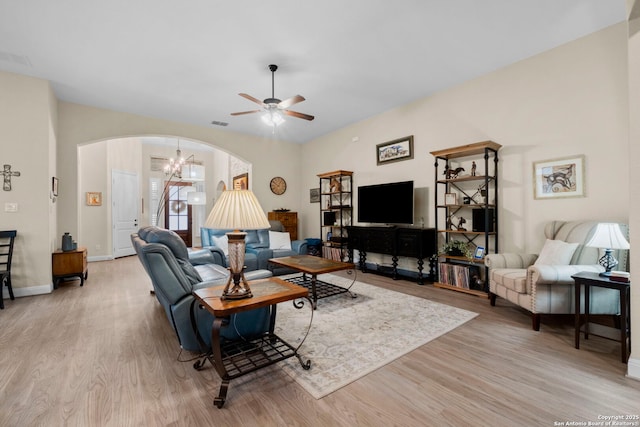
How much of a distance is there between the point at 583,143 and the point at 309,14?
331cm

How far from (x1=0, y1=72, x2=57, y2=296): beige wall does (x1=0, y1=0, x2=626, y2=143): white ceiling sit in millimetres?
330

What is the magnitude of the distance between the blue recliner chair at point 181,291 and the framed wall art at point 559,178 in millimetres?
3550

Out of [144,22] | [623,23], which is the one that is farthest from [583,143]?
[144,22]

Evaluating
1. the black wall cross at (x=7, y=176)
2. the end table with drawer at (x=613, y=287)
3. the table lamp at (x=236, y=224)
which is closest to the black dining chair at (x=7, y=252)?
the black wall cross at (x=7, y=176)

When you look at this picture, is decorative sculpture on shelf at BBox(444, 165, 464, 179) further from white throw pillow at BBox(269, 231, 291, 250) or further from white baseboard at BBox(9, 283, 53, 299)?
white baseboard at BBox(9, 283, 53, 299)

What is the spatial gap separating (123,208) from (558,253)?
30.2 ft

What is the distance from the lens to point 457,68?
3.82 m

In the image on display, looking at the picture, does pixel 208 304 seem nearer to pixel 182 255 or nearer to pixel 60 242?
pixel 182 255

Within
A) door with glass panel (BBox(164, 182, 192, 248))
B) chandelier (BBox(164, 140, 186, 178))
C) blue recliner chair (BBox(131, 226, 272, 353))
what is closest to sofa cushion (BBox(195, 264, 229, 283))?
blue recliner chair (BBox(131, 226, 272, 353))

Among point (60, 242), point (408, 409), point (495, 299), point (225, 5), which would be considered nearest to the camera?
point (408, 409)

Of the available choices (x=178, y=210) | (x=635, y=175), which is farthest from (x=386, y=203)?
(x=178, y=210)

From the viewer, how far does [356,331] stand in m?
2.70

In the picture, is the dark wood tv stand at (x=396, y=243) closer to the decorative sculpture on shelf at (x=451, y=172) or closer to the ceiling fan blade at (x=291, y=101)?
the decorative sculpture on shelf at (x=451, y=172)

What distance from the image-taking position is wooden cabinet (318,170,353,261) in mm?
5953
